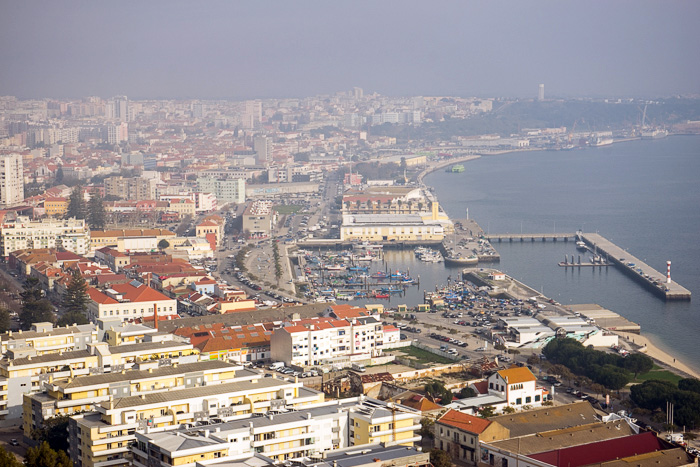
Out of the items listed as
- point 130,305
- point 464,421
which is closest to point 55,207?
point 130,305

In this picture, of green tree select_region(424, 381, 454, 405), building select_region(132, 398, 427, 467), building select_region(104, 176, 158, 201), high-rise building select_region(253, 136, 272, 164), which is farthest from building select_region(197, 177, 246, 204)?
building select_region(132, 398, 427, 467)

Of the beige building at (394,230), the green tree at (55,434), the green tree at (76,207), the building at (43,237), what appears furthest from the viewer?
the green tree at (76,207)

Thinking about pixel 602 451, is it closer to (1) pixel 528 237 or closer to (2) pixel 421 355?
(2) pixel 421 355

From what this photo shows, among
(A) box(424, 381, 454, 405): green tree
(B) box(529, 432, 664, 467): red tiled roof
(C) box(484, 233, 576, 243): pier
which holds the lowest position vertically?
(C) box(484, 233, 576, 243): pier

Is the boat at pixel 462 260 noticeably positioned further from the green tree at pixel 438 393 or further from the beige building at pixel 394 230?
the green tree at pixel 438 393

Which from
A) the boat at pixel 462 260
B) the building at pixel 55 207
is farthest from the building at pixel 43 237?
the boat at pixel 462 260

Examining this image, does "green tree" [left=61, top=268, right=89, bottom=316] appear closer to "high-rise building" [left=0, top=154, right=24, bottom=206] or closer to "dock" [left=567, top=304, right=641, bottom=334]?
"dock" [left=567, top=304, right=641, bottom=334]
